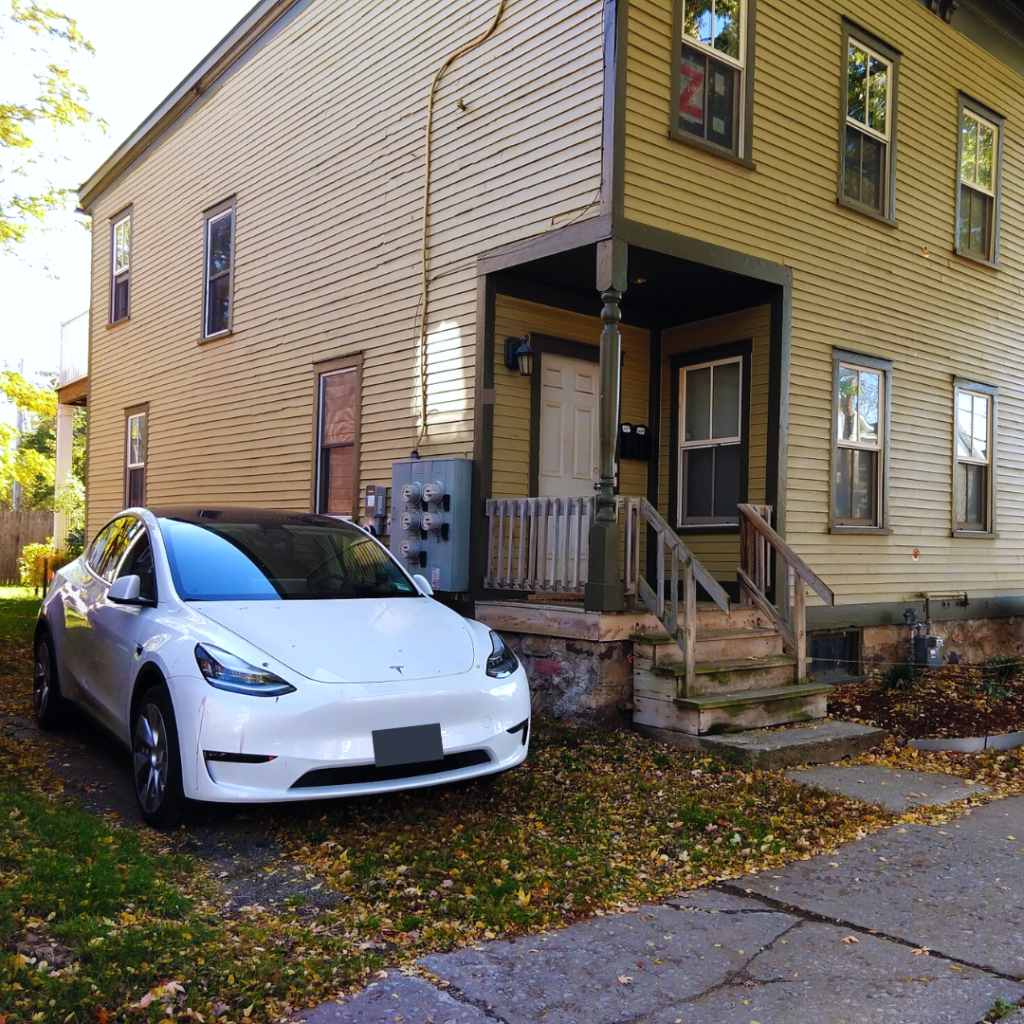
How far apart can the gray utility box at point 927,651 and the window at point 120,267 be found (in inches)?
500

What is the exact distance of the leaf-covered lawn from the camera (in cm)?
311

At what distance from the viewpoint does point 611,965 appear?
11.2 ft

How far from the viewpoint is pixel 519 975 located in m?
3.33

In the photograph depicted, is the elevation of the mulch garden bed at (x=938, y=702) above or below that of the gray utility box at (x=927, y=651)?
below

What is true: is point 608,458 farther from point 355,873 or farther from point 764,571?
point 355,873

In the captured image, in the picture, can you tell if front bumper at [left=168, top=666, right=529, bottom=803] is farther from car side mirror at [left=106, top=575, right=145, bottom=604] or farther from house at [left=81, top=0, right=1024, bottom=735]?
house at [left=81, top=0, right=1024, bottom=735]

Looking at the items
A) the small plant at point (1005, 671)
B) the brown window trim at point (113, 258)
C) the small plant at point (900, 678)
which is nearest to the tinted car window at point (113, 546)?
the small plant at point (900, 678)

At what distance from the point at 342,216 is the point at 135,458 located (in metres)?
6.71

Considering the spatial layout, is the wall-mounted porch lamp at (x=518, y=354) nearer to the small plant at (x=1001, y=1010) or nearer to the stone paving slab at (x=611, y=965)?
the stone paving slab at (x=611, y=965)

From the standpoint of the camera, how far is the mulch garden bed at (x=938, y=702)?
25.6 feet

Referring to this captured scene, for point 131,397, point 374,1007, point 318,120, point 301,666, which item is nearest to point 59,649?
point 301,666

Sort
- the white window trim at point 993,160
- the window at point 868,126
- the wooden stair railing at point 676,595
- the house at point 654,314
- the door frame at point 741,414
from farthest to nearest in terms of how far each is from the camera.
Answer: the white window trim at point 993,160 < the window at point 868,126 < the door frame at point 741,414 < the house at point 654,314 < the wooden stair railing at point 676,595

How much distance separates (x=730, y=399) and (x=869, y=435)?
176 centimetres

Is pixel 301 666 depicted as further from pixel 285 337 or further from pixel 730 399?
pixel 285 337
